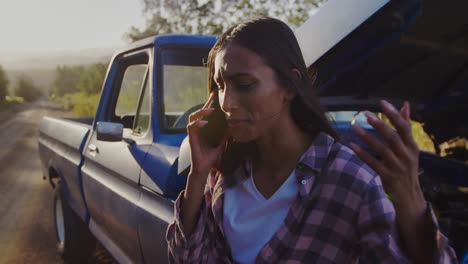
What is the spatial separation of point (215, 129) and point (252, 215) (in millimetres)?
341

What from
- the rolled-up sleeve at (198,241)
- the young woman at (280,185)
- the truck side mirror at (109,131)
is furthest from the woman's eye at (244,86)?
the truck side mirror at (109,131)

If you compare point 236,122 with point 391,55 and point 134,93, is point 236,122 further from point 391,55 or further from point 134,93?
point 134,93

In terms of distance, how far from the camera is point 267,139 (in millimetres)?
1484

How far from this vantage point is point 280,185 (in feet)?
4.72

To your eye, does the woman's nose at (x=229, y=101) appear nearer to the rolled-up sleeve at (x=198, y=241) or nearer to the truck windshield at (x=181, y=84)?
the rolled-up sleeve at (x=198, y=241)

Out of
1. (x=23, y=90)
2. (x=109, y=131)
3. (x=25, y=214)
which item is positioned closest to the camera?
(x=109, y=131)

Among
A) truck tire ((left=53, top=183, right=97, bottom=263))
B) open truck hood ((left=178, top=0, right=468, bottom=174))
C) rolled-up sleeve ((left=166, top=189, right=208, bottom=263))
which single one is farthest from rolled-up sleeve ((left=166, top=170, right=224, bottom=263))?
truck tire ((left=53, top=183, right=97, bottom=263))

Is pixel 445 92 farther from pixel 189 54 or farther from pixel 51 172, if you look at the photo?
pixel 51 172

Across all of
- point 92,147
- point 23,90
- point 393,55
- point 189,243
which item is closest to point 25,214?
point 92,147

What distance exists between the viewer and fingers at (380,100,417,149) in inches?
37.5

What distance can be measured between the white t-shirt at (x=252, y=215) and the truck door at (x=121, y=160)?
4.04 feet

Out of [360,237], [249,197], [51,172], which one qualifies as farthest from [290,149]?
[51,172]

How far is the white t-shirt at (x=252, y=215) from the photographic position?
1377mm

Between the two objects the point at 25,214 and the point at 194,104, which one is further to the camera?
the point at 25,214
